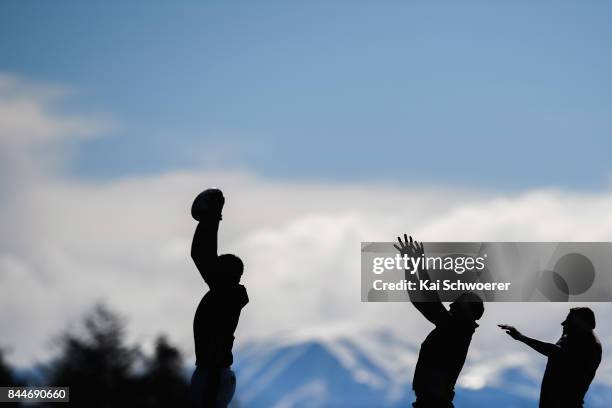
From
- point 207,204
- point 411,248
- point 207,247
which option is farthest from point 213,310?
point 411,248

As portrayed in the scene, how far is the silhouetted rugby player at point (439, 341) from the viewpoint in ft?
46.4

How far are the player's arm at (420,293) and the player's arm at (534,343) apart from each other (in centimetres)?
101

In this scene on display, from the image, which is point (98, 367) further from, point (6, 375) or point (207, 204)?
point (207, 204)

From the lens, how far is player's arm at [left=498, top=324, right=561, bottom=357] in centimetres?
1456

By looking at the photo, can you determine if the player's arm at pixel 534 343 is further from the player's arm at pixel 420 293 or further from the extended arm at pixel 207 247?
the extended arm at pixel 207 247

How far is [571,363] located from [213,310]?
5138 mm

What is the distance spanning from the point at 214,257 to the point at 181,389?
164 ft

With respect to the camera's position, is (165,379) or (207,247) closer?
(207,247)

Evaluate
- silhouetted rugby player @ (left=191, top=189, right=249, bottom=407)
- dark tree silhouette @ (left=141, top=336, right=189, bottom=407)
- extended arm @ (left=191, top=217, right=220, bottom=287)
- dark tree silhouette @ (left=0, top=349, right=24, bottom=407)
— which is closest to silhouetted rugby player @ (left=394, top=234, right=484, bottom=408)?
silhouetted rugby player @ (left=191, top=189, right=249, bottom=407)

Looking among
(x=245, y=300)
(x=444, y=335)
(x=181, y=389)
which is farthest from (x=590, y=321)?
(x=181, y=389)

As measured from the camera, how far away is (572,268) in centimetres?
1744

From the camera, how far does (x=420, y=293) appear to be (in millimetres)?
14094

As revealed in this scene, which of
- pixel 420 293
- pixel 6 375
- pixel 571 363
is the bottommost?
pixel 571 363

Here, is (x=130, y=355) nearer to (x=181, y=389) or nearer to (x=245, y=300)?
(x=181, y=389)
